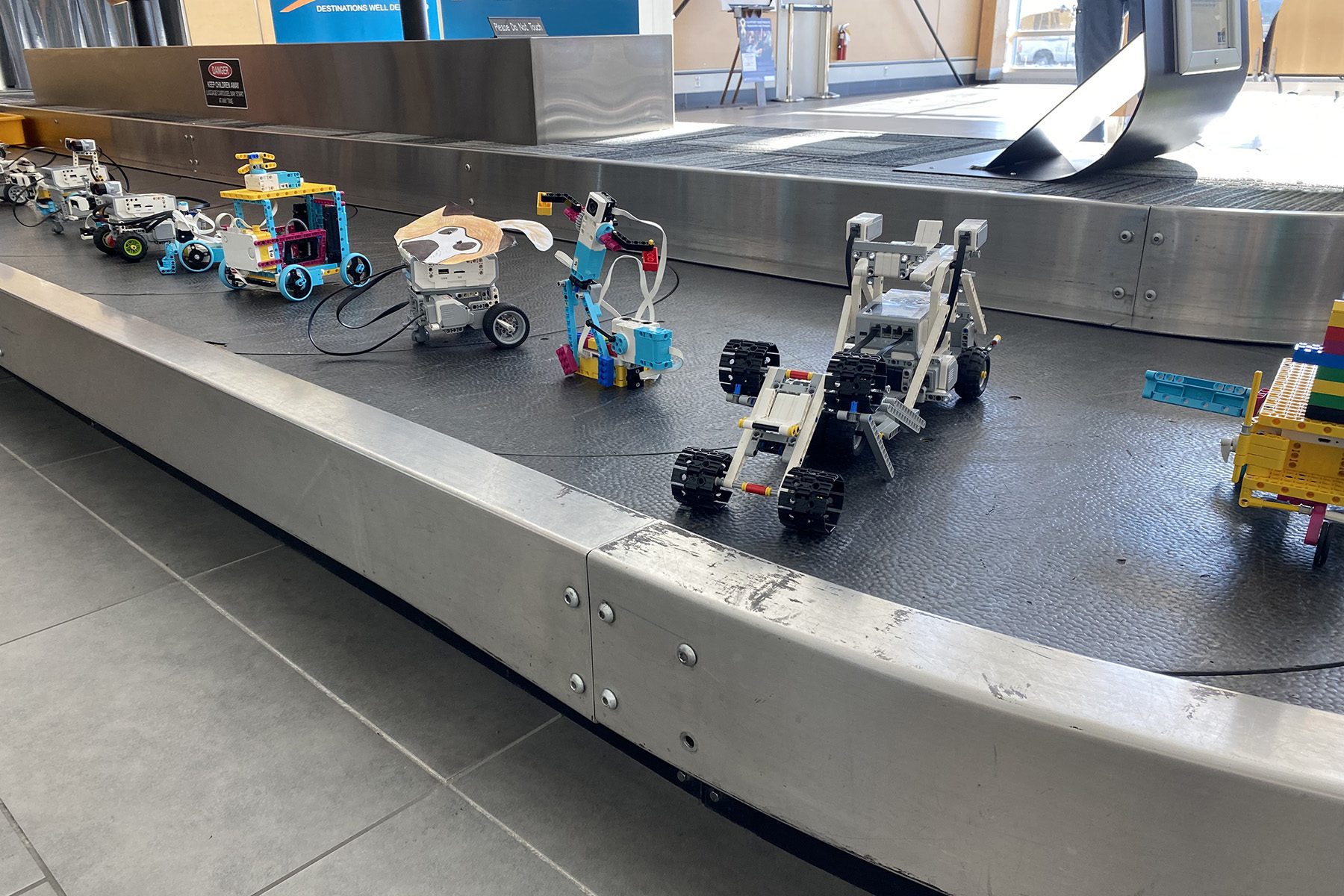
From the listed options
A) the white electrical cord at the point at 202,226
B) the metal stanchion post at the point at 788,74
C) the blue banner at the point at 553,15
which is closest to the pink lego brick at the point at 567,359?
the white electrical cord at the point at 202,226

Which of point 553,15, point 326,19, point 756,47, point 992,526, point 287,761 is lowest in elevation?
point 287,761

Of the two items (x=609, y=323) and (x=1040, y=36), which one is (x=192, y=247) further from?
(x=1040, y=36)

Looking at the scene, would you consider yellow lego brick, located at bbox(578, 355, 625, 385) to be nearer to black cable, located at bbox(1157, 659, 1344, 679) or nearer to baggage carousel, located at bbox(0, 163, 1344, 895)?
baggage carousel, located at bbox(0, 163, 1344, 895)

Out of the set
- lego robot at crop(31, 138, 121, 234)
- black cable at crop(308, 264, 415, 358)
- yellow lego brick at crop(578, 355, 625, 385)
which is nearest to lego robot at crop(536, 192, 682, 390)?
yellow lego brick at crop(578, 355, 625, 385)

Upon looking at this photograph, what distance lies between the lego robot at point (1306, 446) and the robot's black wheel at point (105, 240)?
13.4 feet

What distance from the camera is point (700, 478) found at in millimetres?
1614

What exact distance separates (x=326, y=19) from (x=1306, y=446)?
1219cm

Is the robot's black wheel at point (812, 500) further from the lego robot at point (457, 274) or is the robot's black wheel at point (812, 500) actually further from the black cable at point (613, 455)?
the lego robot at point (457, 274)

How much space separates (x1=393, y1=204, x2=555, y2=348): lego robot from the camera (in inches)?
104

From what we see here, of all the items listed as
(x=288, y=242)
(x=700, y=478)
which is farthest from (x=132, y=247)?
(x=700, y=478)

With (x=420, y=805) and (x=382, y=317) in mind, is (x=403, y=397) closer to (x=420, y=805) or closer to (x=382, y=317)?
(x=382, y=317)

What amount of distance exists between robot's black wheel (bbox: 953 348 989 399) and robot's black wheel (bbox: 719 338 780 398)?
544mm

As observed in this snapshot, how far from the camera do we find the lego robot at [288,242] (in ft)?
10.7

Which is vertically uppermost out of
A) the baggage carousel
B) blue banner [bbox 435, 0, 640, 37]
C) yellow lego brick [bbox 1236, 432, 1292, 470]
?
blue banner [bbox 435, 0, 640, 37]
